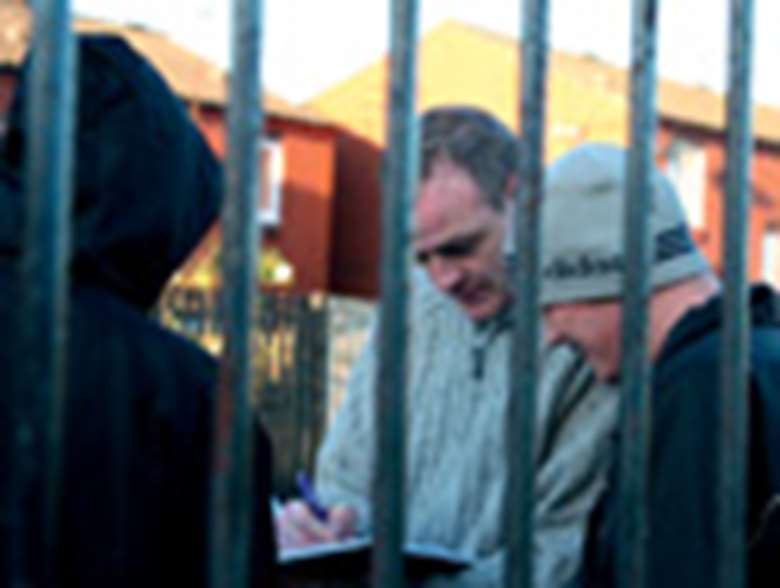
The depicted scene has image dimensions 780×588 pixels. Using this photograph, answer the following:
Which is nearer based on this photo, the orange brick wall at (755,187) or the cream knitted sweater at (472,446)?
the cream knitted sweater at (472,446)

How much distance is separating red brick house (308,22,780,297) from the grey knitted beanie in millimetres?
22428

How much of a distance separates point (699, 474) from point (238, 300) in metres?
0.86

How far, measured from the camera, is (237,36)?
1.14 metres

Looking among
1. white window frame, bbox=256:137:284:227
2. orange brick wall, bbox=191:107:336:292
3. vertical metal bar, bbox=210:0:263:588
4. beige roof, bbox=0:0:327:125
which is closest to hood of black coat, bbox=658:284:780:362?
vertical metal bar, bbox=210:0:263:588

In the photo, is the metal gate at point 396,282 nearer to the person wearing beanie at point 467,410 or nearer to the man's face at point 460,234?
the person wearing beanie at point 467,410

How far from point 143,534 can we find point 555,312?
0.94 m

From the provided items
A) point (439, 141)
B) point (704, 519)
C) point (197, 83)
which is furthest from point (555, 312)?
point (197, 83)

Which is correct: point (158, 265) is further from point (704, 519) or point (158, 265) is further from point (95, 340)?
point (704, 519)

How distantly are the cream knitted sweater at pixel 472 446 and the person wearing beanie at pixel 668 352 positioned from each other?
0.59 ft

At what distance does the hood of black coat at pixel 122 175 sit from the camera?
70.6 inches

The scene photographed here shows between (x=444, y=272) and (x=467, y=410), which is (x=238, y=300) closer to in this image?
(x=467, y=410)

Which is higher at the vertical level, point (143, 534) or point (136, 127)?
point (136, 127)

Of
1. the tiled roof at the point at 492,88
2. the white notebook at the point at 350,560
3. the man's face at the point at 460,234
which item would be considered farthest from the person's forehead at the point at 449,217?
the tiled roof at the point at 492,88

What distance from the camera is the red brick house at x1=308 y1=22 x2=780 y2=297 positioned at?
87.4ft
